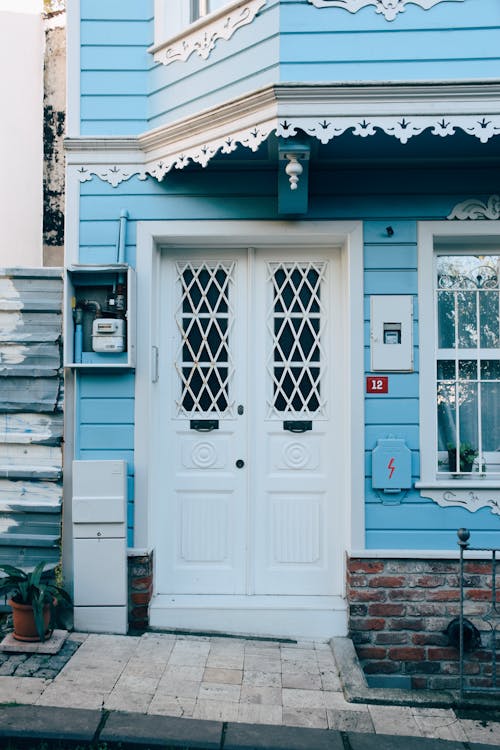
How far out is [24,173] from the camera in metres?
6.13

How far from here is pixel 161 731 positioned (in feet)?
10.7

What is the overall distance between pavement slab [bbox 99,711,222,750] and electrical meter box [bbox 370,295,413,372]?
2.51 m

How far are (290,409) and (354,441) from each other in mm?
562

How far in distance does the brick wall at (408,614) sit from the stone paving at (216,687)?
1.19 ft

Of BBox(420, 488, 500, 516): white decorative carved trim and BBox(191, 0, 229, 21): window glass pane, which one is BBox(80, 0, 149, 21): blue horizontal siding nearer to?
BBox(191, 0, 229, 21): window glass pane

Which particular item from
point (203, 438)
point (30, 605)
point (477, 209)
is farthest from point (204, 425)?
point (477, 209)

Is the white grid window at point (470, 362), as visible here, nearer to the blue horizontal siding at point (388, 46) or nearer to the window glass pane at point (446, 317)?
the window glass pane at point (446, 317)

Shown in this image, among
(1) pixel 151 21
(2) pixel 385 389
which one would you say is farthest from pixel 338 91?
(2) pixel 385 389

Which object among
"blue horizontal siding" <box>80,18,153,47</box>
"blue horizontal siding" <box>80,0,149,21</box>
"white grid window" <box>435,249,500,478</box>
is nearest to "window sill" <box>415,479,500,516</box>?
"white grid window" <box>435,249,500,478</box>

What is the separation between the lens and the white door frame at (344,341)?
4512 millimetres

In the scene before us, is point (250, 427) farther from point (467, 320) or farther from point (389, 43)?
point (389, 43)

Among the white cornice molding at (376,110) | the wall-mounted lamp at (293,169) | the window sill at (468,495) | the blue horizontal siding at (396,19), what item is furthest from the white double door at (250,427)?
the blue horizontal siding at (396,19)

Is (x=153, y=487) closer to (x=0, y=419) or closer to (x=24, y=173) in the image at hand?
(x=0, y=419)

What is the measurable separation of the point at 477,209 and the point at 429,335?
3.18 feet
